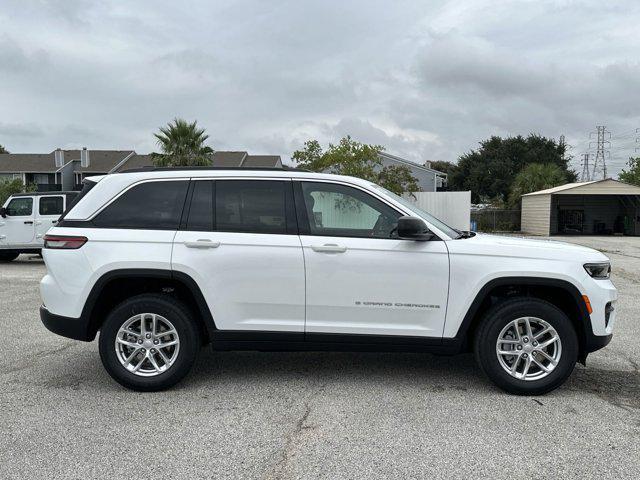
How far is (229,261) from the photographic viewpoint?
439cm

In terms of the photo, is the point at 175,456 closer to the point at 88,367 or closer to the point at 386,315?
the point at 386,315

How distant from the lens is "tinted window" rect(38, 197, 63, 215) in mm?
14805

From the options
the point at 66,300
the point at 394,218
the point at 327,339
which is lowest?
the point at 327,339

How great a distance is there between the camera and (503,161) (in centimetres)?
5866

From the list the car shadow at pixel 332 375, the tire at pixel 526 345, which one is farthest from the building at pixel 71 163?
the tire at pixel 526 345

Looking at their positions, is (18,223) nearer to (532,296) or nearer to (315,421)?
(315,421)

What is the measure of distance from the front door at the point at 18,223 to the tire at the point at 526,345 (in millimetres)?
13946

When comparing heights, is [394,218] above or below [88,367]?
above

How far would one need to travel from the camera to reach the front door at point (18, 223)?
14742 millimetres

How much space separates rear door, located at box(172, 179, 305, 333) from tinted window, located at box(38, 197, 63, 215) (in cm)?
1207

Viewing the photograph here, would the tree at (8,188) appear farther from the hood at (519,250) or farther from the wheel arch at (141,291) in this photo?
the hood at (519,250)

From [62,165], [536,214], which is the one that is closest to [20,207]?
[536,214]

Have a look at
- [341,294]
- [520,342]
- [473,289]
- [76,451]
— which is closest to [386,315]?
[341,294]

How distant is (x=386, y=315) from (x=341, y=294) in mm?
407
